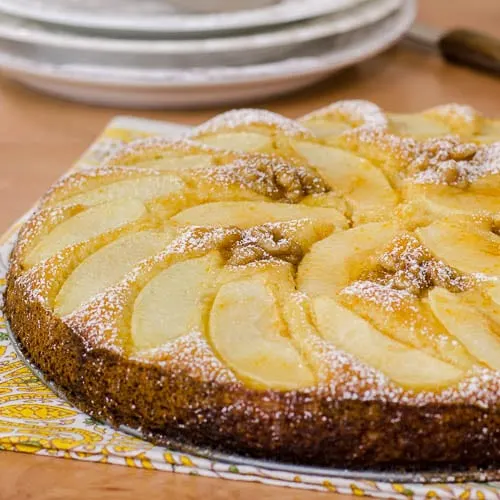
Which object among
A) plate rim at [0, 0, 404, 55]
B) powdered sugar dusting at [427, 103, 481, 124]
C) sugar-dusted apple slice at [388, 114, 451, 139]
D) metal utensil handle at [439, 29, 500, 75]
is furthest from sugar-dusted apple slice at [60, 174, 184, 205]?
metal utensil handle at [439, 29, 500, 75]

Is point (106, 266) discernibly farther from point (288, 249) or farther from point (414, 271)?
point (414, 271)

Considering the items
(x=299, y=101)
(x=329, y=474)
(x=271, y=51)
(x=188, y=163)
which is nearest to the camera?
(x=329, y=474)

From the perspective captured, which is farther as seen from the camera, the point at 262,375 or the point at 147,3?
the point at 147,3

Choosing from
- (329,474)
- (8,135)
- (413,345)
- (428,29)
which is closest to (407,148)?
(413,345)

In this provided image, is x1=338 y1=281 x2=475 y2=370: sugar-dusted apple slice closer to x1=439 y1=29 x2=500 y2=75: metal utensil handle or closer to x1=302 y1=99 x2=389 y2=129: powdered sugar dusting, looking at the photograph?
x1=302 y1=99 x2=389 y2=129: powdered sugar dusting

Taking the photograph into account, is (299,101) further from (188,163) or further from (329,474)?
(329,474)

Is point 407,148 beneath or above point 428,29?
above

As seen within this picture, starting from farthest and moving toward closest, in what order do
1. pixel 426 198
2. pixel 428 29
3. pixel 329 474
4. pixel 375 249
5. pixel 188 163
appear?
pixel 428 29
pixel 188 163
pixel 426 198
pixel 375 249
pixel 329 474
